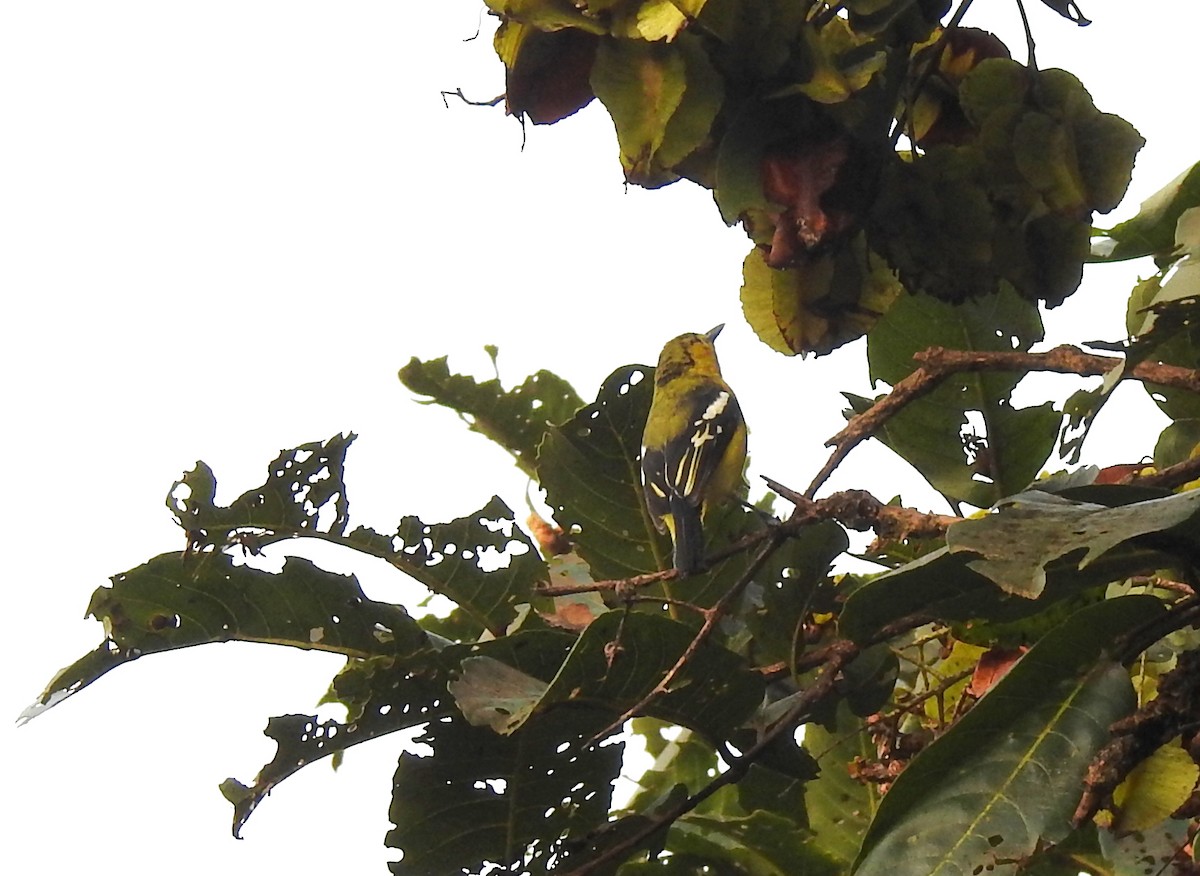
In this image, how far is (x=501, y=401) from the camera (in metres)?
2.26

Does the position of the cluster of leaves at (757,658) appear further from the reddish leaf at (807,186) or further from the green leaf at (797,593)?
the reddish leaf at (807,186)

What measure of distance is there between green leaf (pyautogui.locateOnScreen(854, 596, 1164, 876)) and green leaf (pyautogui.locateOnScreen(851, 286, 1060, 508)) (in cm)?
44

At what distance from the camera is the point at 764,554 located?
4.15 feet

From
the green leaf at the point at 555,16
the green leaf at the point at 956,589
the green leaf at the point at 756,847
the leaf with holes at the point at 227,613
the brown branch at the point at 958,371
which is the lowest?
the green leaf at the point at 756,847

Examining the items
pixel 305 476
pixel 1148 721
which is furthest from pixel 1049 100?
pixel 305 476

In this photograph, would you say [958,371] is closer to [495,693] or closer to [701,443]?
[495,693]

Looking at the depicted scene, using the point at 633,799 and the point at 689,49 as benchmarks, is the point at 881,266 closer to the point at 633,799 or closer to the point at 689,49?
the point at 689,49

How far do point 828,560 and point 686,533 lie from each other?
0.87 ft

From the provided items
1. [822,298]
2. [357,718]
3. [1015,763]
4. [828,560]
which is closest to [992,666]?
[828,560]

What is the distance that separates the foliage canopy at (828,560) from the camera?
1.27 metres

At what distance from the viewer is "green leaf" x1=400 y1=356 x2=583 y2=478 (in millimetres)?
2244

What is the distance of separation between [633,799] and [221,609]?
2.32 feet

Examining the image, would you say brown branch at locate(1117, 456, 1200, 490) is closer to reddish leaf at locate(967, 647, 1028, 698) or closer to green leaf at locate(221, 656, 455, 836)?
reddish leaf at locate(967, 647, 1028, 698)

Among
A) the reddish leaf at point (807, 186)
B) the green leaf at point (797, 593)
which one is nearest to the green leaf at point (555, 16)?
the reddish leaf at point (807, 186)
